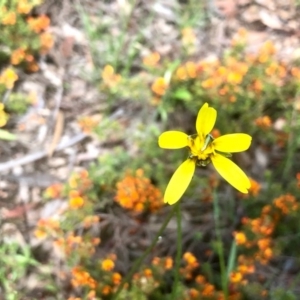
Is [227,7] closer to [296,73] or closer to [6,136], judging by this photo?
[296,73]

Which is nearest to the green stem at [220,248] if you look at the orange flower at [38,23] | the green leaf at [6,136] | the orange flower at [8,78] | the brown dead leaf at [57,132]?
the brown dead leaf at [57,132]

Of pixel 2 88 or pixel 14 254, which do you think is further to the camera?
pixel 2 88

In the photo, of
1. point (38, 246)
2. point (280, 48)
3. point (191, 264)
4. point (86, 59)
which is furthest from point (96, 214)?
point (280, 48)

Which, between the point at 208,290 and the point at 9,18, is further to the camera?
the point at 9,18

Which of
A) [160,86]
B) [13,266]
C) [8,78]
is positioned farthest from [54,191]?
[160,86]

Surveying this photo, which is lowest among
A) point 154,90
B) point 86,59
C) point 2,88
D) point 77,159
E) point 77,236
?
point 77,236

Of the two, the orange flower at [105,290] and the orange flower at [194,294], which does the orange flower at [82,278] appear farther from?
the orange flower at [194,294]

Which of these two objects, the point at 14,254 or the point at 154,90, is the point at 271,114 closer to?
the point at 154,90

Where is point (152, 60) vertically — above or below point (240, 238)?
above
